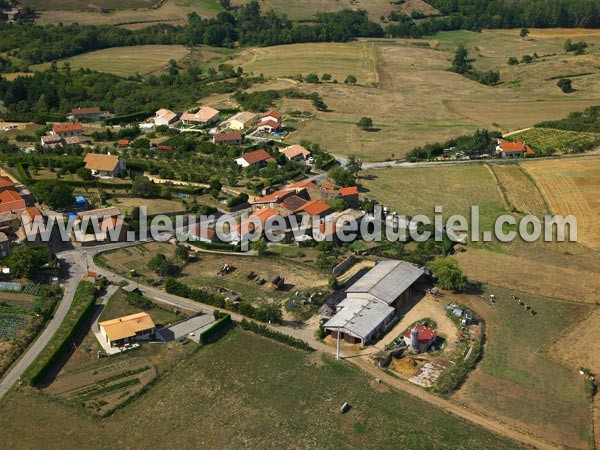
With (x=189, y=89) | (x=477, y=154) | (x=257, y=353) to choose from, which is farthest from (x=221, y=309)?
(x=189, y=89)

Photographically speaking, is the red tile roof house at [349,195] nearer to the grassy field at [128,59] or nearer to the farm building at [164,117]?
the farm building at [164,117]

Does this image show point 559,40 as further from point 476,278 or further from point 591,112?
point 476,278

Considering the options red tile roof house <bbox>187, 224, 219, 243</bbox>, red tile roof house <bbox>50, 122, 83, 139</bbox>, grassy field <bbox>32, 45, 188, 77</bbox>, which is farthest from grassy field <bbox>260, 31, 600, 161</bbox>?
red tile roof house <bbox>187, 224, 219, 243</bbox>

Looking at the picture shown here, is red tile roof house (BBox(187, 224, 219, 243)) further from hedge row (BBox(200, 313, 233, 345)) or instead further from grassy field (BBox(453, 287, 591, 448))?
grassy field (BBox(453, 287, 591, 448))

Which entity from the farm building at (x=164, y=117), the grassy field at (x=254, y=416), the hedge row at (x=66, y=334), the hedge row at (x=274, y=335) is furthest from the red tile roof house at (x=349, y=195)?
the farm building at (x=164, y=117)

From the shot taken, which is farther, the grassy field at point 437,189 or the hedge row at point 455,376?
the grassy field at point 437,189

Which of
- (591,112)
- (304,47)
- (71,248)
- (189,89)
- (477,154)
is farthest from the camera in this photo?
(304,47)

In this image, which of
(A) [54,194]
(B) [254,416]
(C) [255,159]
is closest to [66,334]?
(B) [254,416]

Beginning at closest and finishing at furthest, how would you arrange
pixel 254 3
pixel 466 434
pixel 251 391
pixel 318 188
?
pixel 466 434
pixel 251 391
pixel 318 188
pixel 254 3
